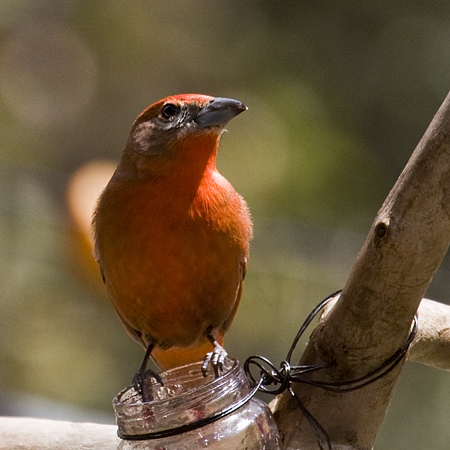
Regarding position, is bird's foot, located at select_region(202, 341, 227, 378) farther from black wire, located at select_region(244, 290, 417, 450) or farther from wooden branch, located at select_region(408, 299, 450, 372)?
wooden branch, located at select_region(408, 299, 450, 372)

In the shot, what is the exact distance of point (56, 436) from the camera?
2959 millimetres

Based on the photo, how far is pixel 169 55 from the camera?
284 inches

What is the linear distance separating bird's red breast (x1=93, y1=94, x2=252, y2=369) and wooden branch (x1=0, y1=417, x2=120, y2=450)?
16.0 inches

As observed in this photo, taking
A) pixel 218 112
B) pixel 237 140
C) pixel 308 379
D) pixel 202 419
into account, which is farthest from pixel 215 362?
pixel 237 140

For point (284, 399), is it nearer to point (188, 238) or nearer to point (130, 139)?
point (188, 238)

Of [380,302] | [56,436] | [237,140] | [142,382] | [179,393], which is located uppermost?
[380,302]

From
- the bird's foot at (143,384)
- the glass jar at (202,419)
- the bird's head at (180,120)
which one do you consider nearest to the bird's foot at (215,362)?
the bird's foot at (143,384)

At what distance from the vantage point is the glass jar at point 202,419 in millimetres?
1992

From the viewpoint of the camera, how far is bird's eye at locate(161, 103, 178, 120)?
3.05 meters

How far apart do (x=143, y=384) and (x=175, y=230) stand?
1.81 feet

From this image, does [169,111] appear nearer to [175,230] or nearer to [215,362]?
[175,230]

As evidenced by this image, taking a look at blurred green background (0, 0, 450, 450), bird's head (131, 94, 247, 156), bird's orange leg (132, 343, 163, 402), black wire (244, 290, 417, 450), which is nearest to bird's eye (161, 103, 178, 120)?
bird's head (131, 94, 247, 156)

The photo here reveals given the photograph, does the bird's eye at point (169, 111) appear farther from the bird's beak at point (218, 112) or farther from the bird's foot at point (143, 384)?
the bird's foot at point (143, 384)

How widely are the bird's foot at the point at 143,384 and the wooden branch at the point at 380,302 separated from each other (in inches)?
15.6
